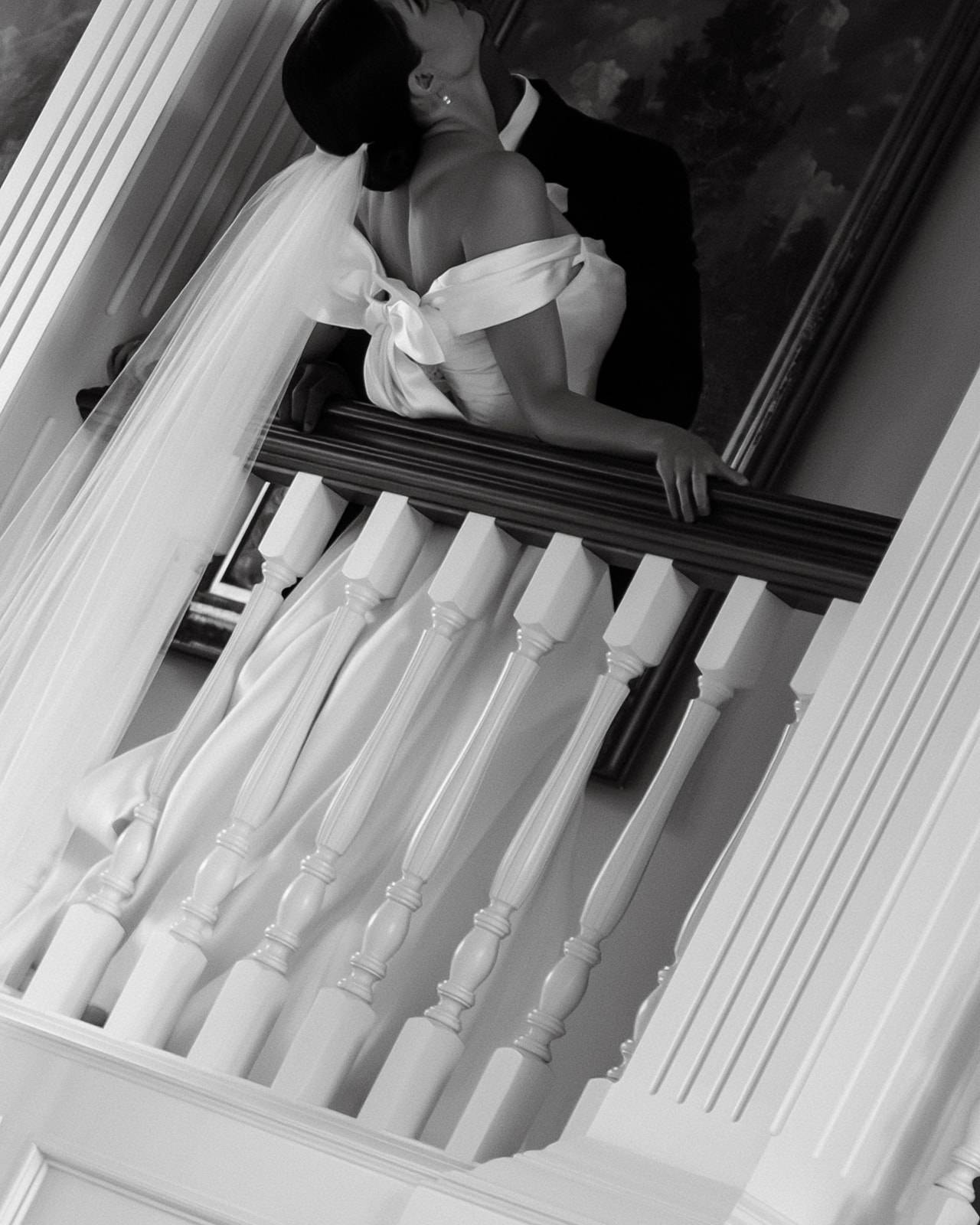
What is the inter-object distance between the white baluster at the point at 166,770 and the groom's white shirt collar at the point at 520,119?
1.23m

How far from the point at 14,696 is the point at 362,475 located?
601 mm

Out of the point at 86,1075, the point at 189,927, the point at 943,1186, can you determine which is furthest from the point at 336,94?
the point at 943,1186

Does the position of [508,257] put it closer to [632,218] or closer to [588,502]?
[588,502]

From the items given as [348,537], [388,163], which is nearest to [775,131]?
[388,163]

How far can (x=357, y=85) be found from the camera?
2.75m

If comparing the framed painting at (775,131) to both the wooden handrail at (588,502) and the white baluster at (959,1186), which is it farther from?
the white baluster at (959,1186)

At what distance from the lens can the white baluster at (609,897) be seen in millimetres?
1879

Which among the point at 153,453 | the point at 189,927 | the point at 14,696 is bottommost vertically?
the point at 189,927

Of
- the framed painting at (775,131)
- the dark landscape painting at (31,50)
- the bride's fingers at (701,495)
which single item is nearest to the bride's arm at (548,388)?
the bride's fingers at (701,495)

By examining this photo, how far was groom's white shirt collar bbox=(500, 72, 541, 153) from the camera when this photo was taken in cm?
326

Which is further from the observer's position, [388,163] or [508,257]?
[388,163]

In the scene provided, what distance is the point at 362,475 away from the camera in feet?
7.59

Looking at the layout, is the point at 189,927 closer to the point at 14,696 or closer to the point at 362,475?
the point at 14,696

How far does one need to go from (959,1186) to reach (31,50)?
9.13 feet
